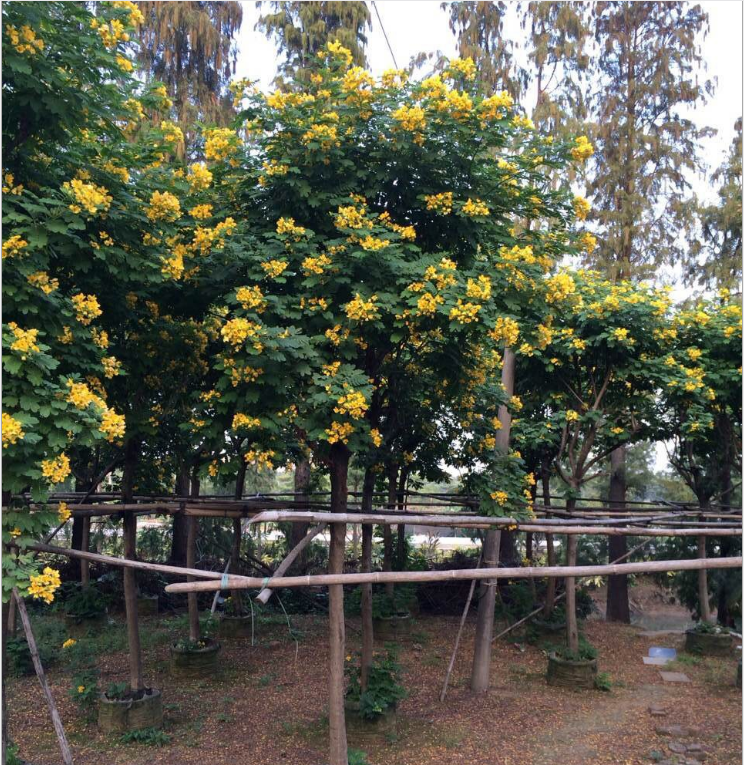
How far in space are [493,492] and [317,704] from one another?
303 centimetres

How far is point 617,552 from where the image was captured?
12.4m

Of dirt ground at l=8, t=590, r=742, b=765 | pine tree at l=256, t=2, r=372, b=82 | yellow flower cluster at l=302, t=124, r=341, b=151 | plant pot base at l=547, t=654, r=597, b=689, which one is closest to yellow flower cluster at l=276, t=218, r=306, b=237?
yellow flower cluster at l=302, t=124, r=341, b=151

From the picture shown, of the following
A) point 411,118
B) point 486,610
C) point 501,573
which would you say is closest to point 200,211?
point 411,118

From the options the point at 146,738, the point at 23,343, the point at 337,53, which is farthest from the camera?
the point at 146,738

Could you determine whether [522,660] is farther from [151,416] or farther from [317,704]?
[151,416]

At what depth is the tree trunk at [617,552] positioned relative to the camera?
40.0ft

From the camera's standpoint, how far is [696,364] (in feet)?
28.2

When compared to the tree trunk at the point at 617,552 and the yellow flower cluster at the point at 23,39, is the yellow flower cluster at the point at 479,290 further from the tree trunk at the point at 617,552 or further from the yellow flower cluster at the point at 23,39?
the tree trunk at the point at 617,552

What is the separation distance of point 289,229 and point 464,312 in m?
1.44

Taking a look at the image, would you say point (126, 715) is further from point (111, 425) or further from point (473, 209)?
point (473, 209)

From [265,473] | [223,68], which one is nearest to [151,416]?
[223,68]

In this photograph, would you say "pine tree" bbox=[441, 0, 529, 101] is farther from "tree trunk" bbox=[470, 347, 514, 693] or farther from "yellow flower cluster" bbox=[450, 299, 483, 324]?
"yellow flower cluster" bbox=[450, 299, 483, 324]

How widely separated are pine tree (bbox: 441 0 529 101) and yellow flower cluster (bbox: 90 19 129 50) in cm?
852

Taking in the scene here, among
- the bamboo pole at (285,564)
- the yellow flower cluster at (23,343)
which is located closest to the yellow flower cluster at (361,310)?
the bamboo pole at (285,564)
